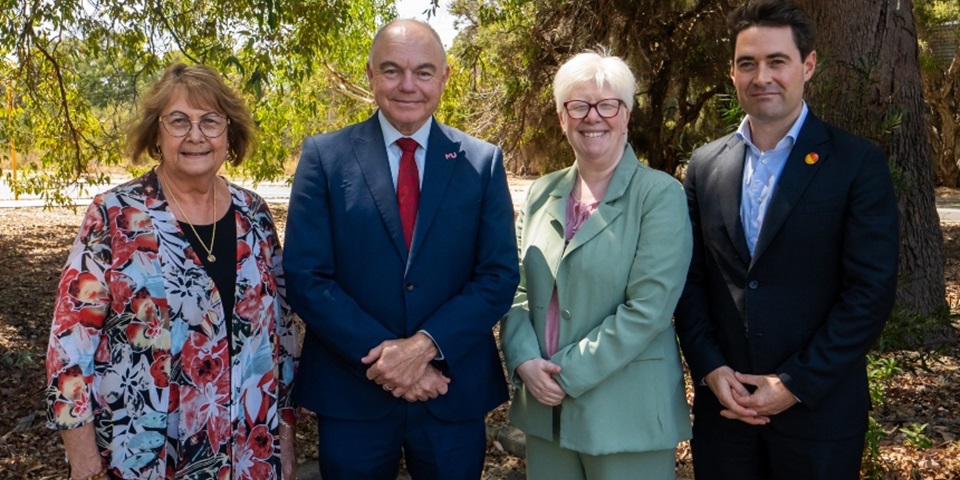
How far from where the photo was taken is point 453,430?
2910mm

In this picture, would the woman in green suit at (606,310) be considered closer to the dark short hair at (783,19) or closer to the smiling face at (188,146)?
the dark short hair at (783,19)

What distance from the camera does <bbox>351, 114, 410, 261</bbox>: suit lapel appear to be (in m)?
2.82

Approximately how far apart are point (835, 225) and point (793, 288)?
0.23 metres

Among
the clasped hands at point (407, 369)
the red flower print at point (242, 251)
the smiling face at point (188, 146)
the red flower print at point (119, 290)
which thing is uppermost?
the smiling face at point (188, 146)

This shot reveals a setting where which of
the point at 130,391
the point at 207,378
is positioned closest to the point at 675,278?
the point at 207,378

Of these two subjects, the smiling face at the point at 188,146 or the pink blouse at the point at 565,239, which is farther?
the pink blouse at the point at 565,239

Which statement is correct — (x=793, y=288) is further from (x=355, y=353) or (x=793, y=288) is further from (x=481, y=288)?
(x=355, y=353)

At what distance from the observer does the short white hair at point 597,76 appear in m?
2.85

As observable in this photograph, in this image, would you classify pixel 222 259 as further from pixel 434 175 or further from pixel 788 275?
pixel 788 275

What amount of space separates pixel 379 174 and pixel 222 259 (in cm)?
56

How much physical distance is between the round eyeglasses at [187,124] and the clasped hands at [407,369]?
2.82ft

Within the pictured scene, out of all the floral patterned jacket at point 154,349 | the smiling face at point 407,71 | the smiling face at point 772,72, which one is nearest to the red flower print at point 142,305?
A: the floral patterned jacket at point 154,349

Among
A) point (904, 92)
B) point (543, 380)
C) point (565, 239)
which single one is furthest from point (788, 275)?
point (904, 92)

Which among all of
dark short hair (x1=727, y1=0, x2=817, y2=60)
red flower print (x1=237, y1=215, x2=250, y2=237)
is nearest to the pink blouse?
dark short hair (x1=727, y1=0, x2=817, y2=60)
